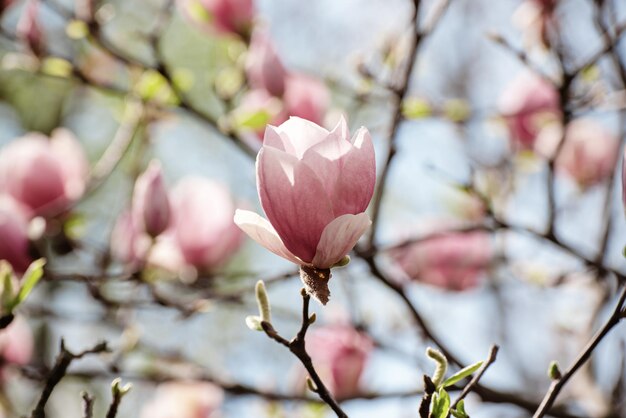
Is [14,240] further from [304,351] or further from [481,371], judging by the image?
[481,371]

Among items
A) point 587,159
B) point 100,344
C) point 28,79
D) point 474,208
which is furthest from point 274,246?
point 28,79

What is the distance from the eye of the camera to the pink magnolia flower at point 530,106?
1730 mm

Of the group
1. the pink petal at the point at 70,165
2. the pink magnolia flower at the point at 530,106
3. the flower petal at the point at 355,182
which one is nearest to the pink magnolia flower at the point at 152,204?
the pink petal at the point at 70,165

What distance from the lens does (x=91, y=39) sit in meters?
1.41

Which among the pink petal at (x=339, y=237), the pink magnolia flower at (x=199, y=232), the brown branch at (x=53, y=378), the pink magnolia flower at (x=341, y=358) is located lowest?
the pink magnolia flower at (x=341, y=358)

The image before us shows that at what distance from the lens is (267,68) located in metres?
1.44

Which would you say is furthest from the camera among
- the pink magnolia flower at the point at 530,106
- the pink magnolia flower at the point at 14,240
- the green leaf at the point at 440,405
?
the pink magnolia flower at the point at 530,106

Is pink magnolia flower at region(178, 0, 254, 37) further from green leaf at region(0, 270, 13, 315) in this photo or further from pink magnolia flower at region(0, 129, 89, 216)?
green leaf at region(0, 270, 13, 315)

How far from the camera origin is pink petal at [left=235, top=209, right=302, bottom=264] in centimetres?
65

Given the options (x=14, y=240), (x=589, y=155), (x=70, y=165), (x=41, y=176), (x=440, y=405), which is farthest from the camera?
(x=589, y=155)

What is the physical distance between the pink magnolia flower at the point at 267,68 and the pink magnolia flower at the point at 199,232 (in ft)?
1.10

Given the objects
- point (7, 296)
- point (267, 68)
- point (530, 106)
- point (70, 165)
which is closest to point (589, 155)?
point (530, 106)

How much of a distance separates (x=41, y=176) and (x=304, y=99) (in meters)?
0.57

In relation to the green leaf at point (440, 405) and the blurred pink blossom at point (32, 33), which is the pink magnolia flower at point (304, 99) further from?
the green leaf at point (440, 405)
